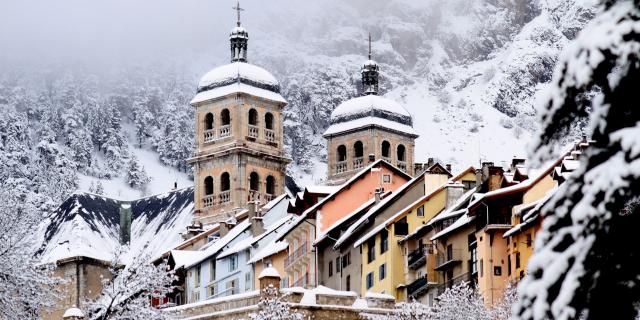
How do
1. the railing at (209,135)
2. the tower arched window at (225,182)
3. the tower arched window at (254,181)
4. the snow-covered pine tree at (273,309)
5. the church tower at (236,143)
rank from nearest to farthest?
the snow-covered pine tree at (273,309) → the church tower at (236,143) → the tower arched window at (254,181) → the tower arched window at (225,182) → the railing at (209,135)

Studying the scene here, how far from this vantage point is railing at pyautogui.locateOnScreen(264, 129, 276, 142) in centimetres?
14034

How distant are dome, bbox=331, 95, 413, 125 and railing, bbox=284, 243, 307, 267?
49.6 metres

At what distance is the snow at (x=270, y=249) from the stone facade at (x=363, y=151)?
4137 cm

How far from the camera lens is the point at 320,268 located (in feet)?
289

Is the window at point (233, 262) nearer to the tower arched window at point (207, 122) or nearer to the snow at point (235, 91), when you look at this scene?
the snow at point (235, 91)

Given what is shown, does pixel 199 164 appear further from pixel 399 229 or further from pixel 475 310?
pixel 475 310

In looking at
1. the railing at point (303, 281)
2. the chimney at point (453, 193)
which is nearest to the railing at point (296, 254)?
the railing at point (303, 281)

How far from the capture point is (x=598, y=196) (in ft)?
52.0

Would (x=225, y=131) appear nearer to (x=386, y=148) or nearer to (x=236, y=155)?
(x=236, y=155)

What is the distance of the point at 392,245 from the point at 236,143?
60.0 m

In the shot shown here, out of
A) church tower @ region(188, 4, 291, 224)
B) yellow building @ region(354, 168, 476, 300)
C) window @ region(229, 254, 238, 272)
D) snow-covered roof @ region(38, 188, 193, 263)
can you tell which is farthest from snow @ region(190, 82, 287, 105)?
yellow building @ region(354, 168, 476, 300)

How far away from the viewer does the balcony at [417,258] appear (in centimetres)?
7594

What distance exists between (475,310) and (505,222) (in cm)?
1167

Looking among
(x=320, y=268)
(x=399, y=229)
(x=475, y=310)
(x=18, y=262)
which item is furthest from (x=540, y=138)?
(x=320, y=268)
